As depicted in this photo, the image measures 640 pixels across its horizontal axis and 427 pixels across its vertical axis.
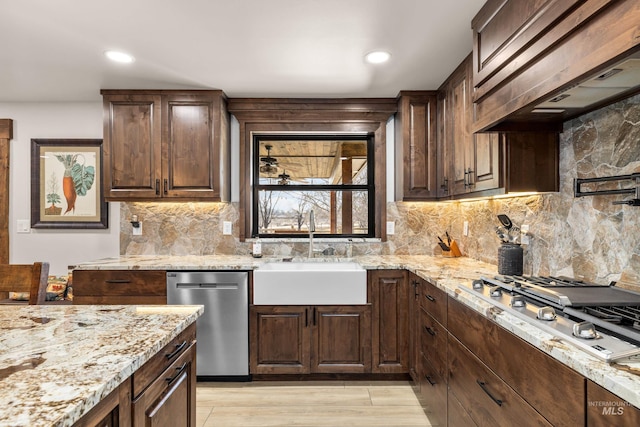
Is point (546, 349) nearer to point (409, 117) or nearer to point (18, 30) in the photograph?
point (409, 117)

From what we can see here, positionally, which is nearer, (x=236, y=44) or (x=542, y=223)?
(x=542, y=223)

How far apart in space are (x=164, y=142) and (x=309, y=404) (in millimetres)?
2344

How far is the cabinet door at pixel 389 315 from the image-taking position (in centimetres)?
274

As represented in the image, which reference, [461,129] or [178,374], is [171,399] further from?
[461,129]

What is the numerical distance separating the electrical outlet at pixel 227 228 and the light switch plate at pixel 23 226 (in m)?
1.91

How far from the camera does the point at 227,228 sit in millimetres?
3350

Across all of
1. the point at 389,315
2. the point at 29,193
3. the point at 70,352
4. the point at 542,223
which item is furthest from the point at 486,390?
the point at 29,193

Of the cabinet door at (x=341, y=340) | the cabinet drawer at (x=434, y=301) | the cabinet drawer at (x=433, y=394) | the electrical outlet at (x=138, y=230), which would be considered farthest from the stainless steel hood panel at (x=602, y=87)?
the electrical outlet at (x=138, y=230)

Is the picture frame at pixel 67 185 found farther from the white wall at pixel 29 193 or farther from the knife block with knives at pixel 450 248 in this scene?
the knife block with knives at pixel 450 248

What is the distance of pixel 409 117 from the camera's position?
3.04m

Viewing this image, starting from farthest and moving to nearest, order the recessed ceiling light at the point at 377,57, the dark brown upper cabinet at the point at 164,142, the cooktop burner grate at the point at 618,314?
the dark brown upper cabinet at the point at 164,142
the recessed ceiling light at the point at 377,57
the cooktop burner grate at the point at 618,314

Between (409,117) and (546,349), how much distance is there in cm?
236

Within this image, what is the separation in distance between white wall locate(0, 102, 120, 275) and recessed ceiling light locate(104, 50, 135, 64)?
47.8 inches

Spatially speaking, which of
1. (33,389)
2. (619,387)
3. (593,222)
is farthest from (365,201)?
(33,389)
